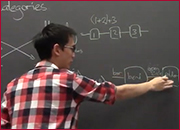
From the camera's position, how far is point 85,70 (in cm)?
148

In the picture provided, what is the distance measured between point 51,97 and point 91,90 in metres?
0.18

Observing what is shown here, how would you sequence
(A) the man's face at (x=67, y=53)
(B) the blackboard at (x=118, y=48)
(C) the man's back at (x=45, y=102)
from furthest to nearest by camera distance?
(B) the blackboard at (x=118, y=48), (A) the man's face at (x=67, y=53), (C) the man's back at (x=45, y=102)

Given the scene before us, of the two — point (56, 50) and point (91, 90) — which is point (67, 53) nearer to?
point (56, 50)

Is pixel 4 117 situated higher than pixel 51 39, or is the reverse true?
pixel 51 39

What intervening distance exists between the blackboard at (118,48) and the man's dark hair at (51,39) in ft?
0.63

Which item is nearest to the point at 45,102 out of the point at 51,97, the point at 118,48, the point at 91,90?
the point at 51,97

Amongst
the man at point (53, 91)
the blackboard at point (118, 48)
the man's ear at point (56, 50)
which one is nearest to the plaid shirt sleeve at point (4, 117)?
the man at point (53, 91)

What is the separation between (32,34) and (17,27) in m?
0.10

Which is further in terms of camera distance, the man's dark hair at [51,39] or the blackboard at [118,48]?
the blackboard at [118,48]

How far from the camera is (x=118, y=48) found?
1.44 metres

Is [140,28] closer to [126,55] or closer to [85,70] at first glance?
[126,55]

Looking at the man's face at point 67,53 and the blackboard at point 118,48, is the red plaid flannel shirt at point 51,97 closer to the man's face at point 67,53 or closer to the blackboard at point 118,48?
the man's face at point 67,53

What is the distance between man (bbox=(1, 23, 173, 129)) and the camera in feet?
3.93

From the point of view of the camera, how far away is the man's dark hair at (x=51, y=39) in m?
1.28
